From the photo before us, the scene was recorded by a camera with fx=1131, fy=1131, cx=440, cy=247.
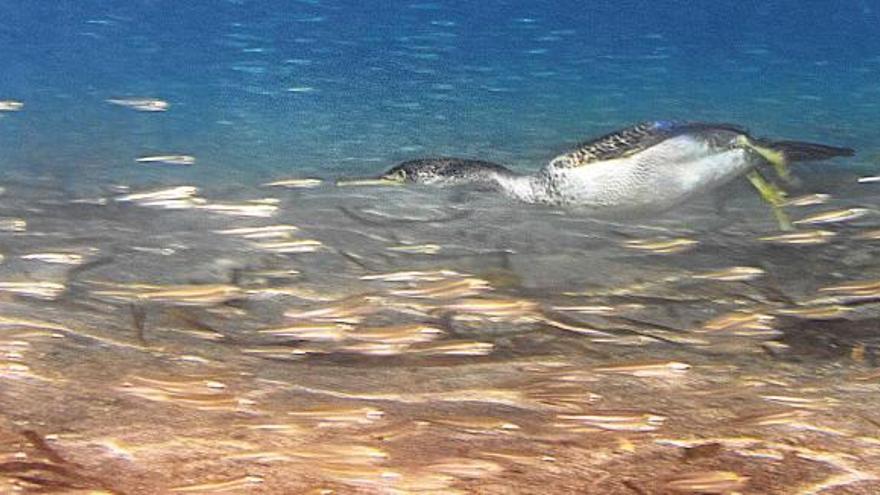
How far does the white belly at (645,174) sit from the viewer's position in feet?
15.3

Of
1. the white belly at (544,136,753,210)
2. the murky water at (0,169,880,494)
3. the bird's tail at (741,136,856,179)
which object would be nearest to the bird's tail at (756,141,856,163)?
the bird's tail at (741,136,856,179)

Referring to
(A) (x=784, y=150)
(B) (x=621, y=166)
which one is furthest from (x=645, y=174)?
(A) (x=784, y=150)

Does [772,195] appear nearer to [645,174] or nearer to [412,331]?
[645,174]

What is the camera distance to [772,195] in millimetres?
4863

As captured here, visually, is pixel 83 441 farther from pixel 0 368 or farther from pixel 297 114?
pixel 297 114

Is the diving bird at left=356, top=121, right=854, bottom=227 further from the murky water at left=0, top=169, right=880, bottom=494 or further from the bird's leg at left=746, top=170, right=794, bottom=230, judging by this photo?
the murky water at left=0, top=169, right=880, bottom=494

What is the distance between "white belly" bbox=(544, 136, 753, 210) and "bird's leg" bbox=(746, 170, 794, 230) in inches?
3.2

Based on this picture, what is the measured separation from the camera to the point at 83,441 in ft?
8.24

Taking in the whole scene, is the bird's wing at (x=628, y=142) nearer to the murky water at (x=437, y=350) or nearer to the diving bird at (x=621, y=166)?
the diving bird at (x=621, y=166)

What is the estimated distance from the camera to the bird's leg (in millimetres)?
4809

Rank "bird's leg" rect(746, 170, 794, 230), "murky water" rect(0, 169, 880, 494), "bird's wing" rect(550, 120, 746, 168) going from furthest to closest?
"bird's leg" rect(746, 170, 794, 230)
"bird's wing" rect(550, 120, 746, 168)
"murky water" rect(0, 169, 880, 494)

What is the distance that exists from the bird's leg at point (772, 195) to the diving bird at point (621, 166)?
0.07ft

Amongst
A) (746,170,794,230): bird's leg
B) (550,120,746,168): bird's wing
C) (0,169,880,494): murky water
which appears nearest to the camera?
(0,169,880,494): murky water

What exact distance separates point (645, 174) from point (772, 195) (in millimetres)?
604
